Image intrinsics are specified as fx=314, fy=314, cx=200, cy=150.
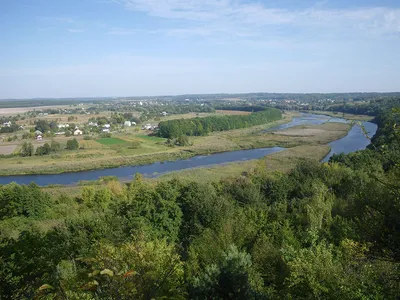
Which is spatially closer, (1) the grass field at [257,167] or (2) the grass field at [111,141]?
(1) the grass field at [257,167]

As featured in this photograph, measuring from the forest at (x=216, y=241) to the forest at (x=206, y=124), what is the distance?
3328 cm

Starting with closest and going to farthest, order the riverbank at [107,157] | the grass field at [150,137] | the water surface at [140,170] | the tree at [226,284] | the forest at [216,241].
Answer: the forest at [216,241], the tree at [226,284], the water surface at [140,170], the riverbank at [107,157], the grass field at [150,137]

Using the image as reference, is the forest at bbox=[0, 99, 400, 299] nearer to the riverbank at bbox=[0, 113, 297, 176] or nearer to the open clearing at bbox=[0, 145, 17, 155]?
the riverbank at bbox=[0, 113, 297, 176]

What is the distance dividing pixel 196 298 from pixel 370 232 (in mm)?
3902

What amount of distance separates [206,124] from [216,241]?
5040cm

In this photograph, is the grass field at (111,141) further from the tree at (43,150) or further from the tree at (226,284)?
the tree at (226,284)

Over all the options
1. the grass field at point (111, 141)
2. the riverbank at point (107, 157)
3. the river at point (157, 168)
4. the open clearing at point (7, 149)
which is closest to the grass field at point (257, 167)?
the river at point (157, 168)

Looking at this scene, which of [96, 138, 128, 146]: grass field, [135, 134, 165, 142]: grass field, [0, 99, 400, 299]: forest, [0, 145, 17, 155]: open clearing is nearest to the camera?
[0, 99, 400, 299]: forest

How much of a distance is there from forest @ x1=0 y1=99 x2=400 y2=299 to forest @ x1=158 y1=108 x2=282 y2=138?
33.3m

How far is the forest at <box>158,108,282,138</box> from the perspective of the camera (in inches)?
2118

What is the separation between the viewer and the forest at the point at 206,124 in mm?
53806

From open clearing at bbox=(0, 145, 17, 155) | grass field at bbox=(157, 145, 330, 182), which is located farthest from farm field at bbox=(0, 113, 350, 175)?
grass field at bbox=(157, 145, 330, 182)

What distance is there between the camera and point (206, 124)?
60000 millimetres

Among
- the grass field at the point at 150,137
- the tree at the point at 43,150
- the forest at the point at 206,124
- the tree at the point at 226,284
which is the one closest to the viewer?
the tree at the point at 226,284
